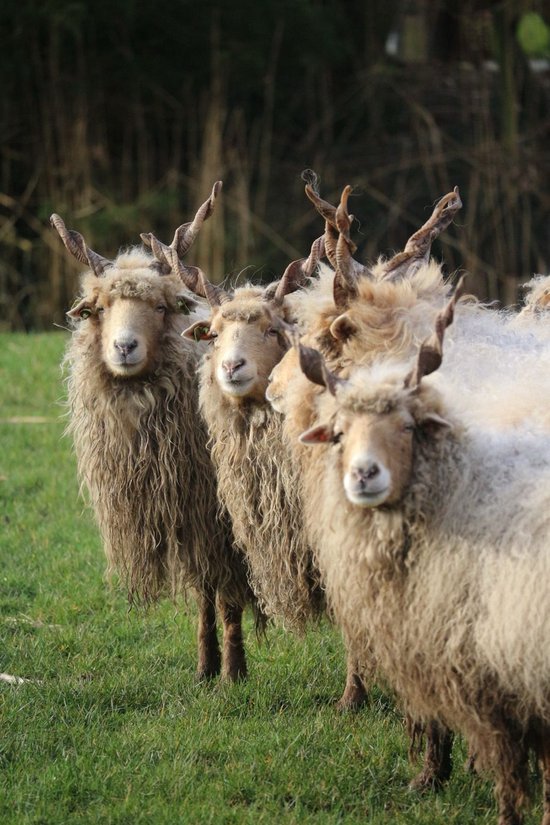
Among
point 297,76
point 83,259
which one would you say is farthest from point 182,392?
point 297,76

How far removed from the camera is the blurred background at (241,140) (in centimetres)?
1204

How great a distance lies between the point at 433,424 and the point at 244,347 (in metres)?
1.19

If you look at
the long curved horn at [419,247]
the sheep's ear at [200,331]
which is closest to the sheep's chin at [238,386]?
the sheep's ear at [200,331]

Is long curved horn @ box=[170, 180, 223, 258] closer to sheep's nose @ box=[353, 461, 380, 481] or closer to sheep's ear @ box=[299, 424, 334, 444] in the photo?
sheep's ear @ box=[299, 424, 334, 444]

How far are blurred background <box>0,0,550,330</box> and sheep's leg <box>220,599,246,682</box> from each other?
690 cm

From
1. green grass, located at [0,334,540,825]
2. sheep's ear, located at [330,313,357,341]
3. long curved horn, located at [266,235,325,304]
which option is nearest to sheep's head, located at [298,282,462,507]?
sheep's ear, located at [330,313,357,341]

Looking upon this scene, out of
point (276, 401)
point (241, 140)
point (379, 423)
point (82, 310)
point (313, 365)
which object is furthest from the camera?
point (241, 140)

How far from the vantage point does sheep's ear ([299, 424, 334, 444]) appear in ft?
11.8

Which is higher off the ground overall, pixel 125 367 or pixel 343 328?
pixel 343 328

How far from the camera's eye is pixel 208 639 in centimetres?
508

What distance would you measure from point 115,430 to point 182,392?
0.32m

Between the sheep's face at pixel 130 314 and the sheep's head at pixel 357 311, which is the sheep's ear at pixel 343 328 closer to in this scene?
the sheep's head at pixel 357 311

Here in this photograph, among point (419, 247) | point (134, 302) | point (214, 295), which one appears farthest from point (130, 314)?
point (419, 247)

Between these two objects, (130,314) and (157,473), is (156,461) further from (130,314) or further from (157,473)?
(130,314)
